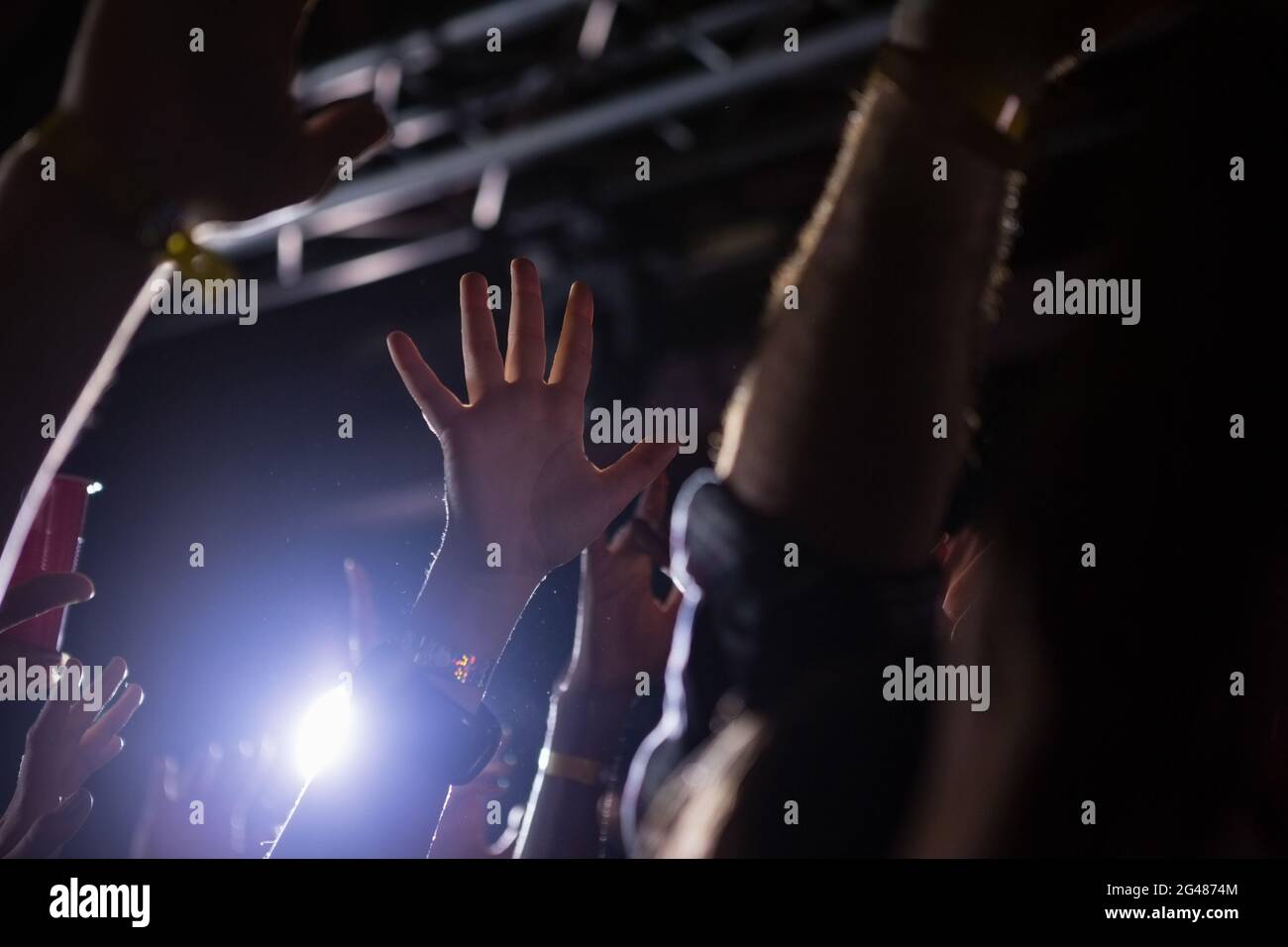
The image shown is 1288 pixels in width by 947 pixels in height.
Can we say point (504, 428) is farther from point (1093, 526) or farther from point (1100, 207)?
point (1100, 207)

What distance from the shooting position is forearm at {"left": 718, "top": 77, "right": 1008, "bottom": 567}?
44 cm

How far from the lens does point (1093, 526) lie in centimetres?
35

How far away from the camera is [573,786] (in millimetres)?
969

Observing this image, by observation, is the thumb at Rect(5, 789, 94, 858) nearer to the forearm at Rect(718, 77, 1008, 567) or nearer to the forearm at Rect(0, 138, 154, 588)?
the forearm at Rect(0, 138, 154, 588)

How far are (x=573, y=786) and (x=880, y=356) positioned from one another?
0.64 m

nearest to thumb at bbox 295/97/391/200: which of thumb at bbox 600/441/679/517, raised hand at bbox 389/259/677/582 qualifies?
raised hand at bbox 389/259/677/582

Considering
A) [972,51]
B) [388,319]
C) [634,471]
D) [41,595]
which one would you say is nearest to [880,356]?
[972,51]

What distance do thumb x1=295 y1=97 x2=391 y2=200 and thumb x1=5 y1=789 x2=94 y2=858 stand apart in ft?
2.75

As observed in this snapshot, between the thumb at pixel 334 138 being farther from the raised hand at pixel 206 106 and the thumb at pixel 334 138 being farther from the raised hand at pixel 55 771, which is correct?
the raised hand at pixel 55 771

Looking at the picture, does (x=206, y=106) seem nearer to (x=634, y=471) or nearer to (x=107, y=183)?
(x=107, y=183)

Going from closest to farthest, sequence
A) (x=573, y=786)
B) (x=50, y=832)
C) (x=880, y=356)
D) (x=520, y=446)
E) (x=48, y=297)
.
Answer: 1. (x=880, y=356)
2. (x=48, y=297)
3. (x=520, y=446)
4. (x=573, y=786)
5. (x=50, y=832)

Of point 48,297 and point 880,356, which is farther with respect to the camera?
point 48,297

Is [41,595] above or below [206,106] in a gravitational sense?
below
